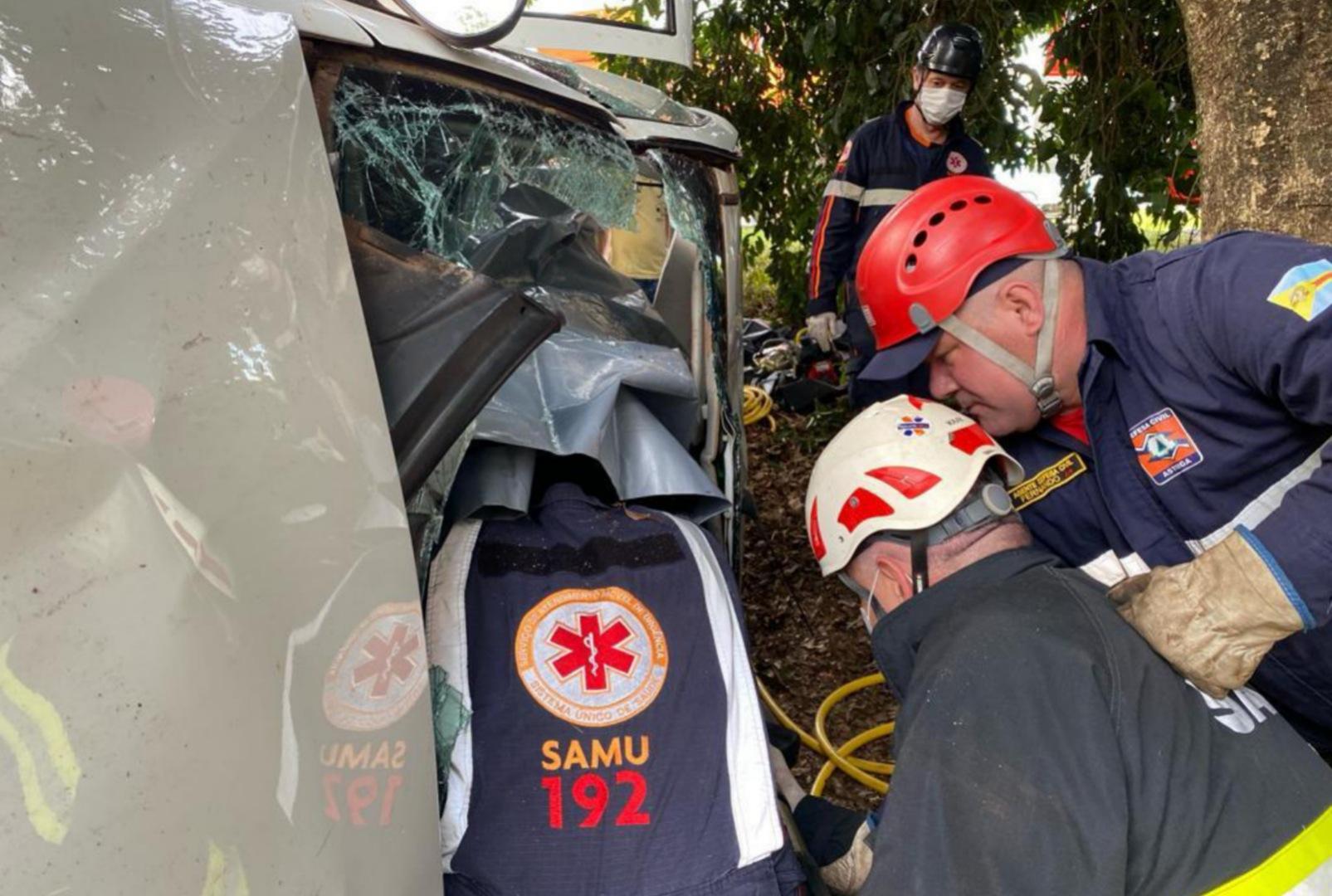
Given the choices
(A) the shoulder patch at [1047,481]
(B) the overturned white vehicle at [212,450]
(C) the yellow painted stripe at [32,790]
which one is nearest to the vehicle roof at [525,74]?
(B) the overturned white vehicle at [212,450]

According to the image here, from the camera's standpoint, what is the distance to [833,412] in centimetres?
608

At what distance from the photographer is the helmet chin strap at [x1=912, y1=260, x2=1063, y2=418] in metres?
2.11

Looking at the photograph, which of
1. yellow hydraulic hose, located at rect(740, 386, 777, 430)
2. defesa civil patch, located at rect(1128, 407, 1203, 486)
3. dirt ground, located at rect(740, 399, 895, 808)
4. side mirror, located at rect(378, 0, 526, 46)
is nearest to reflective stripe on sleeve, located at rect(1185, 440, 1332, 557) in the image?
defesa civil patch, located at rect(1128, 407, 1203, 486)

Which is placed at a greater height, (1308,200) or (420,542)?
(1308,200)

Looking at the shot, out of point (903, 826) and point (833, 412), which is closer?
point (903, 826)

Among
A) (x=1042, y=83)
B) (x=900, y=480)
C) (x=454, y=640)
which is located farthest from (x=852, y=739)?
(x=1042, y=83)

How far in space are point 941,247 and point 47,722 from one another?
5.83 feet

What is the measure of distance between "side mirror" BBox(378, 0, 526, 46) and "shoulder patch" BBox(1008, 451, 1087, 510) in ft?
4.40

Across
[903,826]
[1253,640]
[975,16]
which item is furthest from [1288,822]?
[975,16]

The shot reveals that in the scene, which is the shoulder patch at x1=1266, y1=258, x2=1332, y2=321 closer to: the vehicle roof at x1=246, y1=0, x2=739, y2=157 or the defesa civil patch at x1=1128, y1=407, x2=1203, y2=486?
the defesa civil patch at x1=1128, y1=407, x2=1203, y2=486

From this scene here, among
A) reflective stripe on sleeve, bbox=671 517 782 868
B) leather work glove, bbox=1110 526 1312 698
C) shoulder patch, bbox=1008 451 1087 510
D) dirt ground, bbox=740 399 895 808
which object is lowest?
dirt ground, bbox=740 399 895 808

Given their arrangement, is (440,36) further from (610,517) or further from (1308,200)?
(1308,200)

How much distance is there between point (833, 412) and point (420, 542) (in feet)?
14.6

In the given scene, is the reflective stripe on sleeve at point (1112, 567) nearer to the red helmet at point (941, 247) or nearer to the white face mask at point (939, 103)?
the red helmet at point (941, 247)
